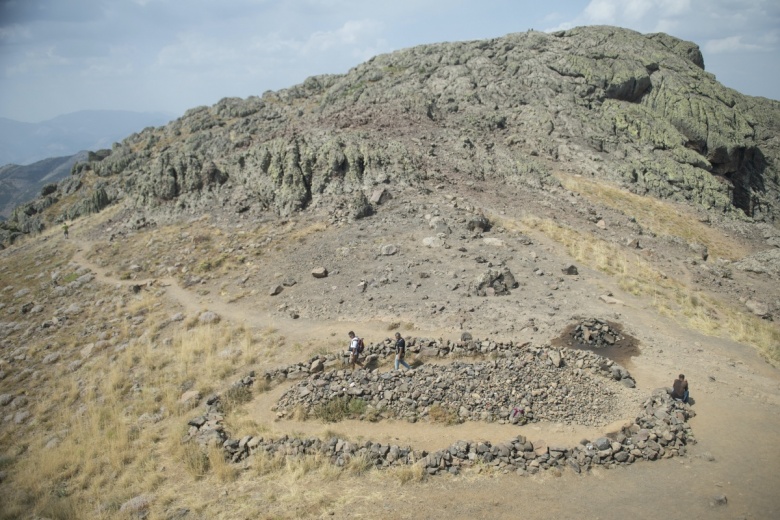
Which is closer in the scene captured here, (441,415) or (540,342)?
(441,415)

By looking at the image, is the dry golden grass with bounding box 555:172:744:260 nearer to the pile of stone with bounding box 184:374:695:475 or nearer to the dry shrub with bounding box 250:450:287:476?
the pile of stone with bounding box 184:374:695:475

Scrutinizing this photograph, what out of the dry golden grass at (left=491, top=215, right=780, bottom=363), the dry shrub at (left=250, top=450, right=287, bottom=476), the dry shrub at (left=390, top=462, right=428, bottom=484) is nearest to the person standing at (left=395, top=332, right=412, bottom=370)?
the dry shrub at (left=390, top=462, right=428, bottom=484)

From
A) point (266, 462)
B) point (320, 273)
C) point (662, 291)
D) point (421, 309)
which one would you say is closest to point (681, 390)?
point (662, 291)

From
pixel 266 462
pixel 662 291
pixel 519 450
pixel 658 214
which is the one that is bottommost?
pixel 266 462

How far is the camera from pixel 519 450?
43.7 feet

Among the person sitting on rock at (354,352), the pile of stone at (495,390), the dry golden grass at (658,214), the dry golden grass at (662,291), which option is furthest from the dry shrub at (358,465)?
the dry golden grass at (658,214)

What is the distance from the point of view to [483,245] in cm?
2856

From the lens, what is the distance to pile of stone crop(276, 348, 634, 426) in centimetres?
1564

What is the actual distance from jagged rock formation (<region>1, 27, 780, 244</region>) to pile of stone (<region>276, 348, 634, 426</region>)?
17.9 m

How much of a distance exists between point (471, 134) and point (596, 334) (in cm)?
2886

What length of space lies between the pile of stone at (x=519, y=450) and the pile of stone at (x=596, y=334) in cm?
497

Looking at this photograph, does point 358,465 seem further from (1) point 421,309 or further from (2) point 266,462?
(1) point 421,309

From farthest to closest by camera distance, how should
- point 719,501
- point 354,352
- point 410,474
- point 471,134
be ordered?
point 471,134 < point 354,352 < point 410,474 < point 719,501

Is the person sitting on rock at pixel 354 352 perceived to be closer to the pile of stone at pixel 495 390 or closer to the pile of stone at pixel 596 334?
the pile of stone at pixel 495 390
